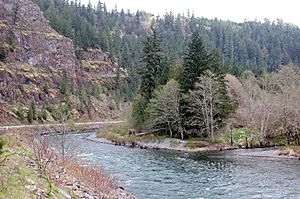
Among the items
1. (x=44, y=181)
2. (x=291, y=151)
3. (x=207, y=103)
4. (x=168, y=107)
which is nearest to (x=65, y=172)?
(x=44, y=181)

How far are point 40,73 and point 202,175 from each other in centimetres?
9103

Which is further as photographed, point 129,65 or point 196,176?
point 129,65

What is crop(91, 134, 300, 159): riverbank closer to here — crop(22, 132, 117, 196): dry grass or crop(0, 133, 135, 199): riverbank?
crop(22, 132, 117, 196): dry grass

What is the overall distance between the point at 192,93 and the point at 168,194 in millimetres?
33620

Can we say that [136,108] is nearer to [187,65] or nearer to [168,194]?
[187,65]

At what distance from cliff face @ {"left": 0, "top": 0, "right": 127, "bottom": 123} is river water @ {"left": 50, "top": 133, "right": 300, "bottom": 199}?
56.3 metres

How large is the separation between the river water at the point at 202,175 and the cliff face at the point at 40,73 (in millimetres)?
56341

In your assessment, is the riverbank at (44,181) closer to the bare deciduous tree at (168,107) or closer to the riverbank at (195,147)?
the riverbank at (195,147)

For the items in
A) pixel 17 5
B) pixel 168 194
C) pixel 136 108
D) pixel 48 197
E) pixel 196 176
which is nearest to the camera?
pixel 48 197

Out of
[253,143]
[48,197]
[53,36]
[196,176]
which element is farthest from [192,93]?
[53,36]

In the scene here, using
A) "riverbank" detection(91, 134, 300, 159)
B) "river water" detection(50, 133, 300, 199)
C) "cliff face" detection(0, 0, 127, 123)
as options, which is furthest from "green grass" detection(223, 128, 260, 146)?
"cliff face" detection(0, 0, 127, 123)

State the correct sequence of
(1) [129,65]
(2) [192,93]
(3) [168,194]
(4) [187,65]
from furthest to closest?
1. (1) [129,65]
2. (4) [187,65]
3. (2) [192,93]
4. (3) [168,194]

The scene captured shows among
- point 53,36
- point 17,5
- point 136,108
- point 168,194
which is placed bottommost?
point 168,194

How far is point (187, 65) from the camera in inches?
2554
